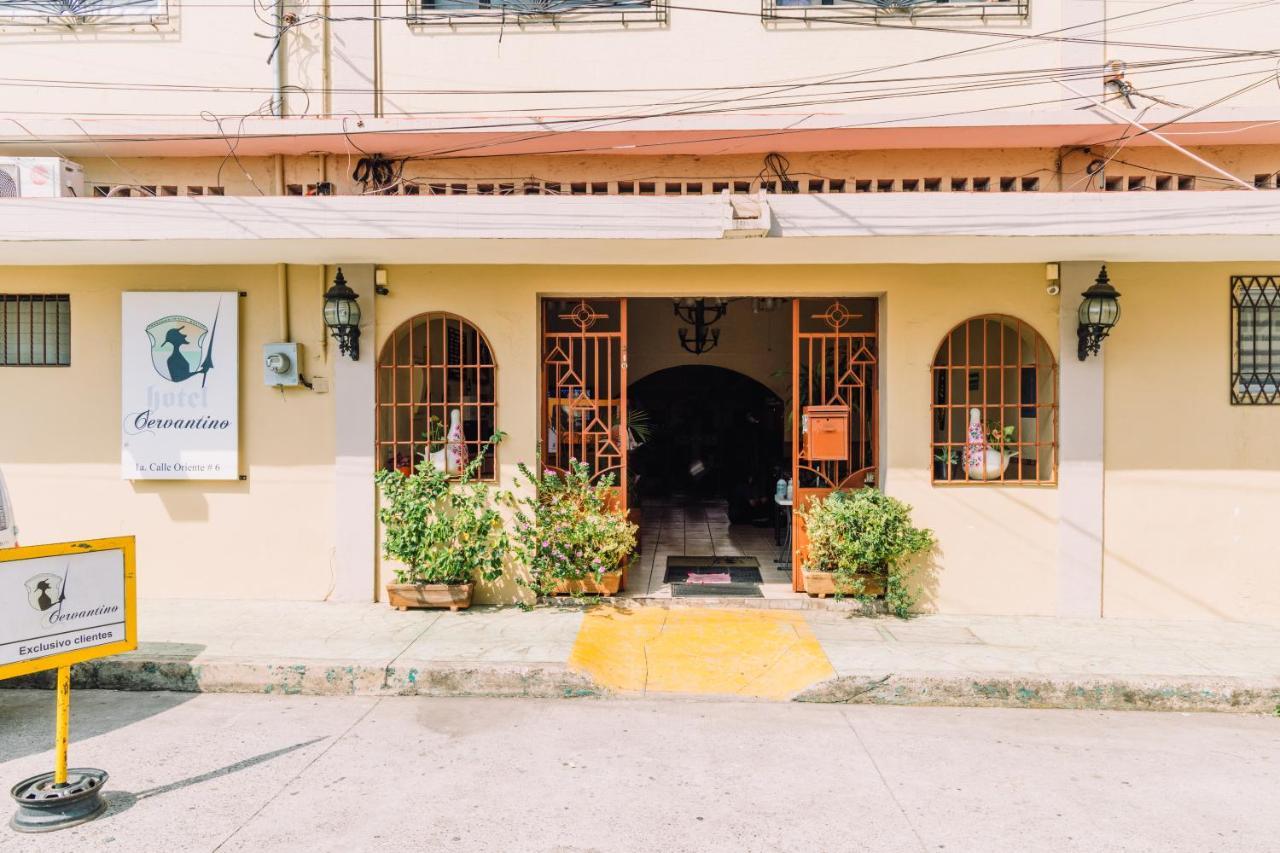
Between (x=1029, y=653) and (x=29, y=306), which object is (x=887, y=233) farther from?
(x=29, y=306)

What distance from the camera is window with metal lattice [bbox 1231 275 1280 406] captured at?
6.88 metres

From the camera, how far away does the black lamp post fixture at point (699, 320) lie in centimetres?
1097

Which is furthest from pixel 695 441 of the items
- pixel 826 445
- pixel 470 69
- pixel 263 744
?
pixel 263 744

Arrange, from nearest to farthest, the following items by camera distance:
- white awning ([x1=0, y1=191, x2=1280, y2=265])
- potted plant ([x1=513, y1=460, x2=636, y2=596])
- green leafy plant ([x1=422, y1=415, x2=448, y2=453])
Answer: white awning ([x1=0, y1=191, x2=1280, y2=265]) < potted plant ([x1=513, y1=460, x2=636, y2=596]) < green leafy plant ([x1=422, y1=415, x2=448, y2=453])

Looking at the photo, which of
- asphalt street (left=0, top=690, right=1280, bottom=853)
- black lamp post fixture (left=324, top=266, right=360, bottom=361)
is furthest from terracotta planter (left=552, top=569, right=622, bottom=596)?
black lamp post fixture (left=324, top=266, right=360, bottom=361)

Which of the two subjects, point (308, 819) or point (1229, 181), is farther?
point (1229, 181)

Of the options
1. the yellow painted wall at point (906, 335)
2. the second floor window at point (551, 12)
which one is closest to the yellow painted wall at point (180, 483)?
the yellow painted wall at point (906, 335)

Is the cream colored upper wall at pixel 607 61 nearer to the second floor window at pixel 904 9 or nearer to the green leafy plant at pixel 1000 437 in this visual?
the second floor window at pixel 904 9

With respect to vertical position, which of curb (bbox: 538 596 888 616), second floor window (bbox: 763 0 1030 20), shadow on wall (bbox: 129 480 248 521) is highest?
→ second floor window (bbox: 763 0 1030 20)

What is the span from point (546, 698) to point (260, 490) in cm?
371

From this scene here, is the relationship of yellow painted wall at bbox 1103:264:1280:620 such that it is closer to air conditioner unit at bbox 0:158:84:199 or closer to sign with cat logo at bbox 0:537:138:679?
sign with cat logo at bbox 0:537:138:679

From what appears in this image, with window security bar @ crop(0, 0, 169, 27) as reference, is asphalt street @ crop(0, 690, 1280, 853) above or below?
below

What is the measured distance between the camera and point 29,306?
7391mm

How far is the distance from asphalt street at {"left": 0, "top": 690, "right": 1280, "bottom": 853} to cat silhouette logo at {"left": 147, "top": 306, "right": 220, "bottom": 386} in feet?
9.80
